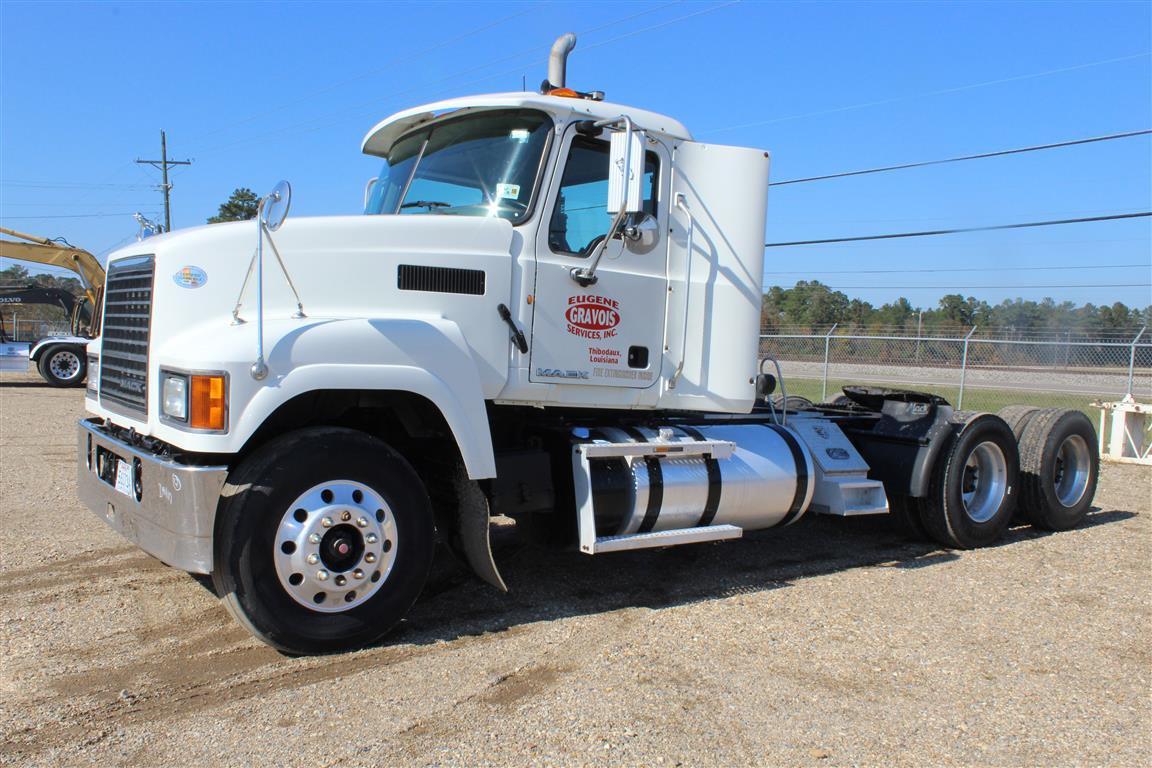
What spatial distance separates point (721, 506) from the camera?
19.7 feet

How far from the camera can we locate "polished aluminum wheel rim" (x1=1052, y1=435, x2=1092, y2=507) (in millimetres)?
8547

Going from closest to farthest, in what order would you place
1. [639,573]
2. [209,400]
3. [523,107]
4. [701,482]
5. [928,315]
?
[209,400], [523,107], [701,482], [639,573], [928,315]

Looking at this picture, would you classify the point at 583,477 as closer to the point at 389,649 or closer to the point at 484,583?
the point at 484,583

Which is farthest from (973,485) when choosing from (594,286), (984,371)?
(984,371)

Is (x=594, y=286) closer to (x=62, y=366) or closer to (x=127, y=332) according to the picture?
(x=127, y=332)

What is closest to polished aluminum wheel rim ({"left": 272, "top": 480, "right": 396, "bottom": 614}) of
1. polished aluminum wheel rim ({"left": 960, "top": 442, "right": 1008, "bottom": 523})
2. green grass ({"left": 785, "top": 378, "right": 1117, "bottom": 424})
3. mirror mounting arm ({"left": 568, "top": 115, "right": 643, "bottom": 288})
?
mirror mounting arm ({"left": 568, "top": 115, "right": 643, "bottom": 288})

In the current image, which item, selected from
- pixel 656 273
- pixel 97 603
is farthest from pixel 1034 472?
pixel 97 603

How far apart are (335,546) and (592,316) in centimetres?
205

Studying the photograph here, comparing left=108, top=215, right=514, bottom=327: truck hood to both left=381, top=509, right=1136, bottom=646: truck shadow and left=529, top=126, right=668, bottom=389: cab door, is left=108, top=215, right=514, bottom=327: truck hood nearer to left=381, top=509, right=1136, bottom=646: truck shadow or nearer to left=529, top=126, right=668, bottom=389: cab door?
left=529, top=126, right=668, bottom=389: cab door

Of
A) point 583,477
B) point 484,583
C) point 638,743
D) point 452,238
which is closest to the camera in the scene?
point 638,743

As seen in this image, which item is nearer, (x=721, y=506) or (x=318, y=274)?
(x=318, y=274)

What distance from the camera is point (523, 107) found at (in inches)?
212

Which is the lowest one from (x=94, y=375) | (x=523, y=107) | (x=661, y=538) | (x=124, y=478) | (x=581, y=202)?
(x=661, y=538)

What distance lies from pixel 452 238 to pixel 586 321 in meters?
0.97
